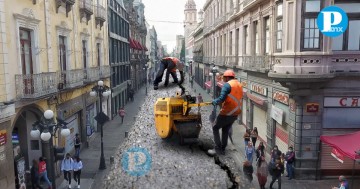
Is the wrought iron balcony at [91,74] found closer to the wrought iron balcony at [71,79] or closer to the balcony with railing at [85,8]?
the wrought iron balcony at [71,79]

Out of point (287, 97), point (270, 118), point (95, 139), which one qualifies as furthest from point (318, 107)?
point (95, 139)

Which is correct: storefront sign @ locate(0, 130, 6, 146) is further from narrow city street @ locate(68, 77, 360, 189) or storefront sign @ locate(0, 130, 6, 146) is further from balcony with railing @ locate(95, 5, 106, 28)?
balcony with railing @ locate(95, 5, 106, 28)

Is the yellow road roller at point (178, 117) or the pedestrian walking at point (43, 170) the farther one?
the pedestrian walking at point (43, 170)

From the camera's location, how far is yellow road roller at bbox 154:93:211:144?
11.7 feet

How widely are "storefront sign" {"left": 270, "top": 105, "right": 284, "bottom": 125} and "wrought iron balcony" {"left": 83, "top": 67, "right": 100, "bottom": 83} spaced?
15954mm

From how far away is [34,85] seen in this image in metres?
16.8

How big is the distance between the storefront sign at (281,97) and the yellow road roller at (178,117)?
1823 centimetres

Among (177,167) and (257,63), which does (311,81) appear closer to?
(257,63)

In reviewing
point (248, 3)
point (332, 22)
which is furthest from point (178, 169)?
point (248, 3)

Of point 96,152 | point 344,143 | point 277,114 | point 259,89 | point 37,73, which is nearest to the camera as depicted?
Answer: point 344,143

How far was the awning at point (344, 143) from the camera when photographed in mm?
16048

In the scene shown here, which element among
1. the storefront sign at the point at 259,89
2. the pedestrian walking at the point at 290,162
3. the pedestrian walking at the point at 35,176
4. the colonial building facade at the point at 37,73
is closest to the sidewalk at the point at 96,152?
the colonial building facade at the point at 37,73

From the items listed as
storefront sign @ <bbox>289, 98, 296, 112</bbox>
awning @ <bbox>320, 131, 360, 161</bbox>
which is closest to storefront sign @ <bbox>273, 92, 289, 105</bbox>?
storefront sign @ <bbox>289, 98, 296, 112</bbox>

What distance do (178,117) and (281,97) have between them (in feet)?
63.8
